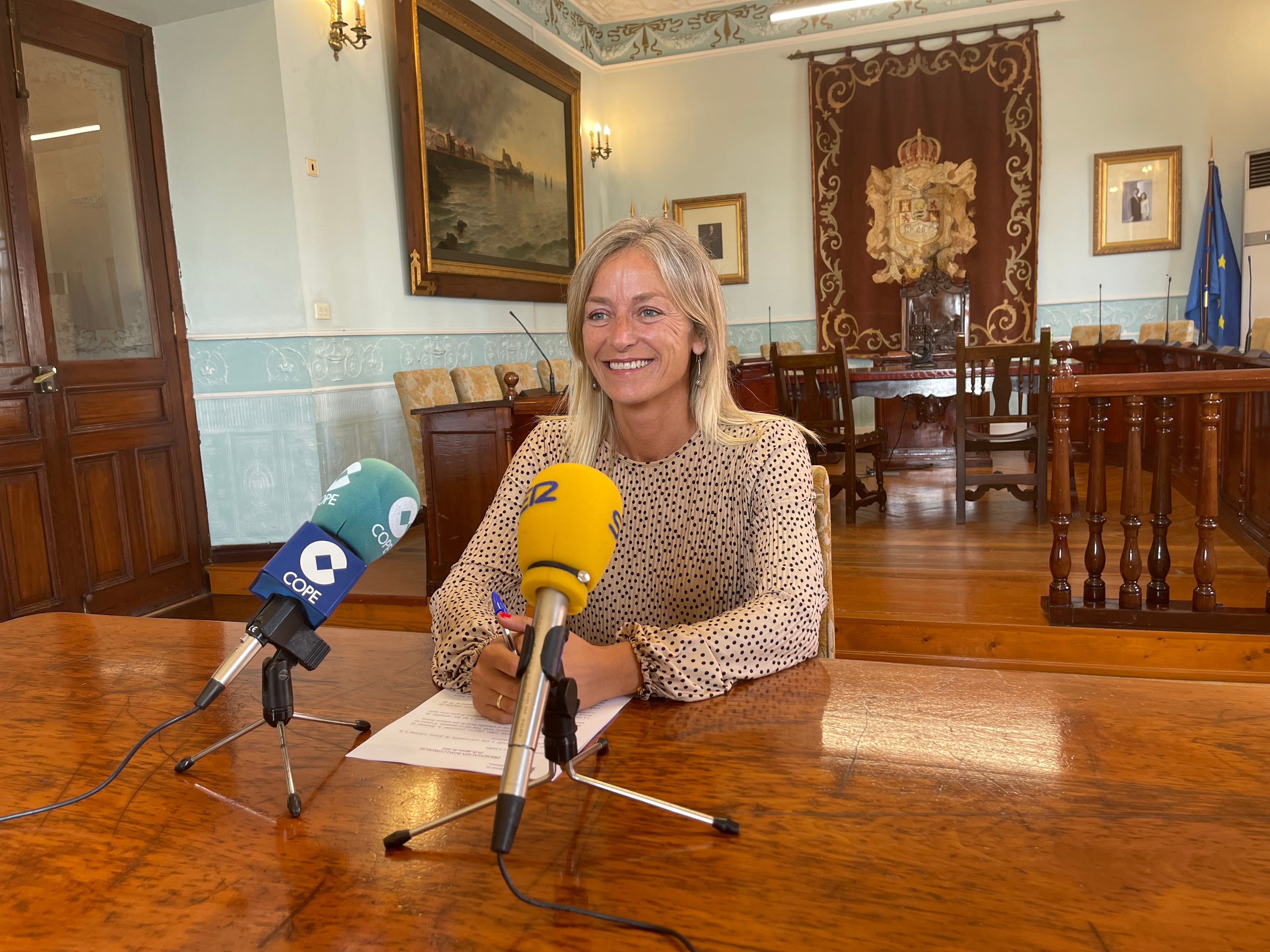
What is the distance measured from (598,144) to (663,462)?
7.42 metres

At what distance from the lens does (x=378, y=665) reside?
1154mm

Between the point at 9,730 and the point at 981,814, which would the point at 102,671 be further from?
the point at 981,814

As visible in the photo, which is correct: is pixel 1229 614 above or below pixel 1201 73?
below

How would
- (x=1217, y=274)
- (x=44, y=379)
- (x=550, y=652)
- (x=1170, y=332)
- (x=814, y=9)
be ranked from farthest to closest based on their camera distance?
1. (x=1217, y=274)
2. (x=1170, y=332)
3. (x=814, y=9)
4. (x=44, y=379)
5. (x=550, y=652)

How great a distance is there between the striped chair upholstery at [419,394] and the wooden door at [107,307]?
1.07 meters

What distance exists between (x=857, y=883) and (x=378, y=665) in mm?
734

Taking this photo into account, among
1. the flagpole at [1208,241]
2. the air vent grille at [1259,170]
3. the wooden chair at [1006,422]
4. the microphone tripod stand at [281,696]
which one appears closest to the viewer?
the microphone tripod stand at [281,696]

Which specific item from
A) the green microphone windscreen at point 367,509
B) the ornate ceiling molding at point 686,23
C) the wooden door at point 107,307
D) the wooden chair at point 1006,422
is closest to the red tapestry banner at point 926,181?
the ornate ceiling molding at point 686,23

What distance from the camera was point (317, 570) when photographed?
0.77 meters

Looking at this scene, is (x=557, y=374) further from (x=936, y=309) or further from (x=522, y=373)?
(x=936, y=309)

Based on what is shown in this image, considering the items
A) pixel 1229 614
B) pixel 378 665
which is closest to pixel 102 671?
pixel 378 665

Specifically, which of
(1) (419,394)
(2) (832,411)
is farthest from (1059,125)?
(1) (419,394)

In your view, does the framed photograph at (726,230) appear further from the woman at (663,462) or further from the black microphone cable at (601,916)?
the black microphone cable at (601,916)

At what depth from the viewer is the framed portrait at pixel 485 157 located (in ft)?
17.7
